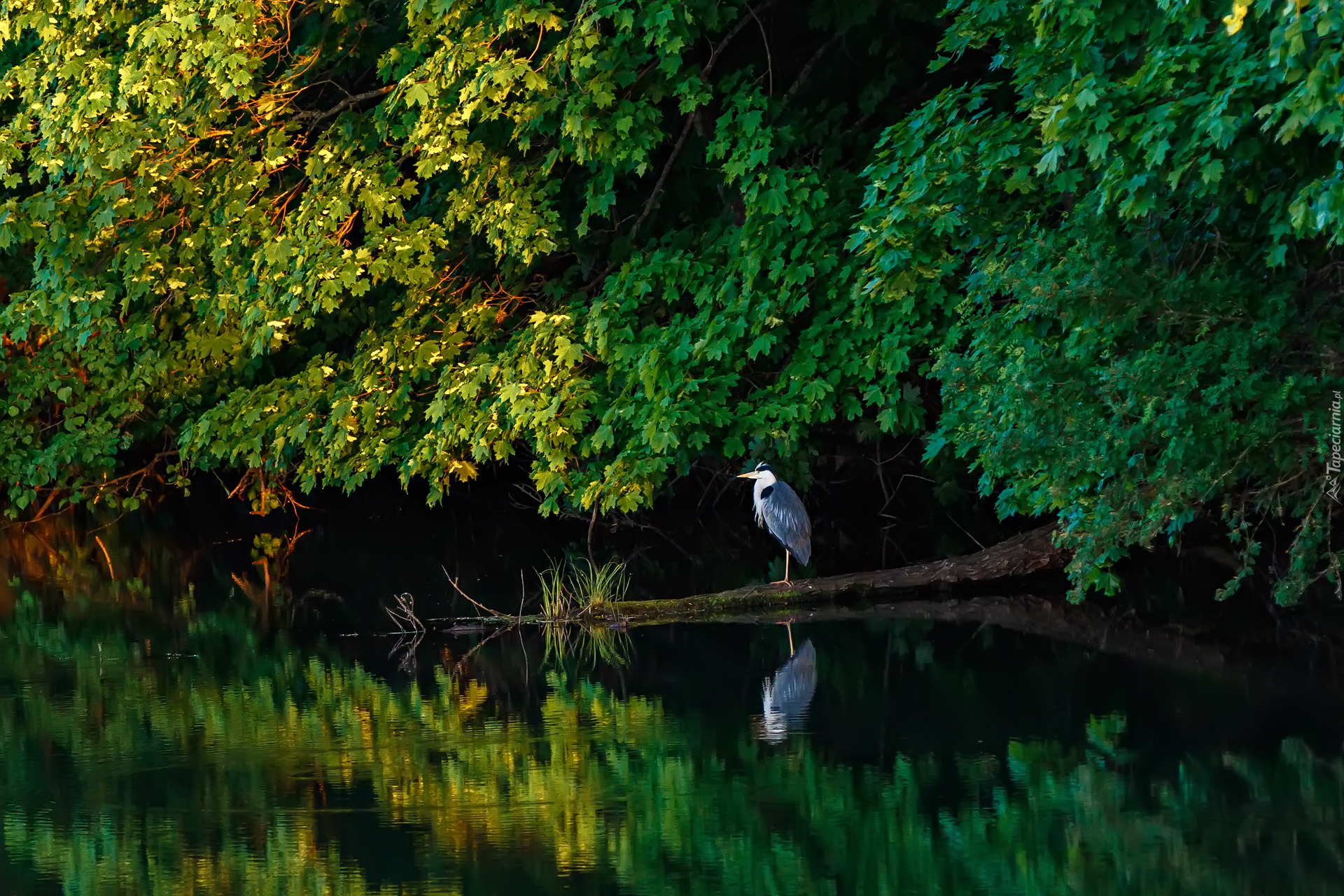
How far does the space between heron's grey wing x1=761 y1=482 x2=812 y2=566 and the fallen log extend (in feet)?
1.47

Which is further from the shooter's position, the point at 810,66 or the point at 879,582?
the point at 810,66

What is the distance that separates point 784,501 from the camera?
47.0ft

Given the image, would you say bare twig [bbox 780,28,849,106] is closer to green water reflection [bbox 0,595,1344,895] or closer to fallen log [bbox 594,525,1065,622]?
fallen log [bbox 594,525,1065,622]

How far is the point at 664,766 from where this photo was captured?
28.3 feet

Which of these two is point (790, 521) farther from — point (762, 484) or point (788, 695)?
point (788, 695)

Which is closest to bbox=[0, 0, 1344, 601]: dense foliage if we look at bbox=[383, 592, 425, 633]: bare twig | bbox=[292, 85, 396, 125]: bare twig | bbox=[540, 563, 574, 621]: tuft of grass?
bbox=[292, 85, 396, 125]: bare twig

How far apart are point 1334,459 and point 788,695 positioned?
3.19 meters

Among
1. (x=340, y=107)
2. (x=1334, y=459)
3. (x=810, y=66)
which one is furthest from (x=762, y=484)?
(x=1334, y=459)

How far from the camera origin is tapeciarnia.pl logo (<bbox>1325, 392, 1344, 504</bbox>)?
9.46m

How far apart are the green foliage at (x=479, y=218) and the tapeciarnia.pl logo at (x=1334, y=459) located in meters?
3.60

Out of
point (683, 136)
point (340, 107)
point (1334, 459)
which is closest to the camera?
point (1334, 459)

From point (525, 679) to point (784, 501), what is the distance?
3829mm

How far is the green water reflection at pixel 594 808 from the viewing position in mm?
6828

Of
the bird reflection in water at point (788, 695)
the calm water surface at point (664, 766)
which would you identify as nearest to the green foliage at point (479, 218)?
the calm water surface at point (664, 766)
